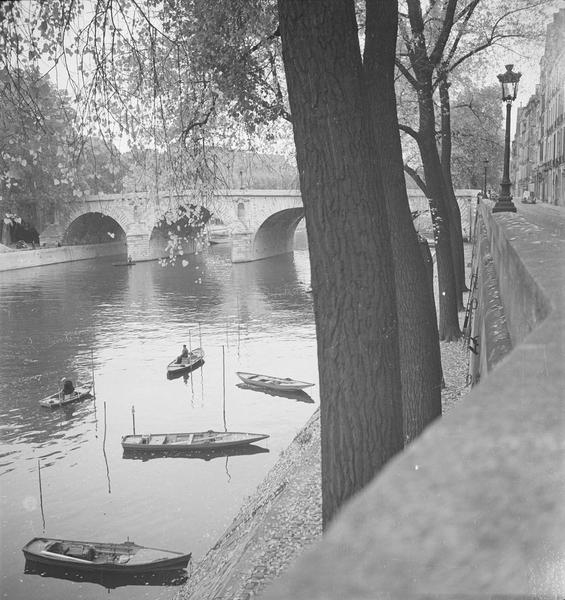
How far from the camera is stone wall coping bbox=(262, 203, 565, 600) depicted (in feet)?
3.93

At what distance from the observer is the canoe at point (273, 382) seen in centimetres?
2065

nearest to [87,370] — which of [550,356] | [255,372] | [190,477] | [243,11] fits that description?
[255,372]

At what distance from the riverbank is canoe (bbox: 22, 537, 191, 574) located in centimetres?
3997

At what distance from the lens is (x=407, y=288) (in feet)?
23.9

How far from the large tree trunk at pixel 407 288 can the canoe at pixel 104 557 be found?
6369 millimetres

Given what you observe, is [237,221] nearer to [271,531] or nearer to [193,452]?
[193,452]

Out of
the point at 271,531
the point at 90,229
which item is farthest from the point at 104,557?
the point at 90,229

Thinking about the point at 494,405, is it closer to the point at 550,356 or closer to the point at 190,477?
the point at 550,356

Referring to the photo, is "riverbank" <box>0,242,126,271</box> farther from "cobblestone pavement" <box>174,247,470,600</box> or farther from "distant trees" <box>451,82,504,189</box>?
"cobblestone pavement" <box>174,247,470,600</box>

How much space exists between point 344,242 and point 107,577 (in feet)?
33.9

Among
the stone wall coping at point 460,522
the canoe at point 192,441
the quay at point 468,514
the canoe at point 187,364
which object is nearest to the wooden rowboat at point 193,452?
the canoe at point 192,441

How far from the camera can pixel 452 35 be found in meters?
16.2

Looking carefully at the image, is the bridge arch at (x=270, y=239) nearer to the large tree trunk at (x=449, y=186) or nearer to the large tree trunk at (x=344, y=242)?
the large tree trunk at (x=449, y=186)

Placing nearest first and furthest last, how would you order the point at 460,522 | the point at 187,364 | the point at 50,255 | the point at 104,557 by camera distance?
1. the point at 460,522
2. the point at 104,557
3. the point at 187,364
4. the point at 50,255
